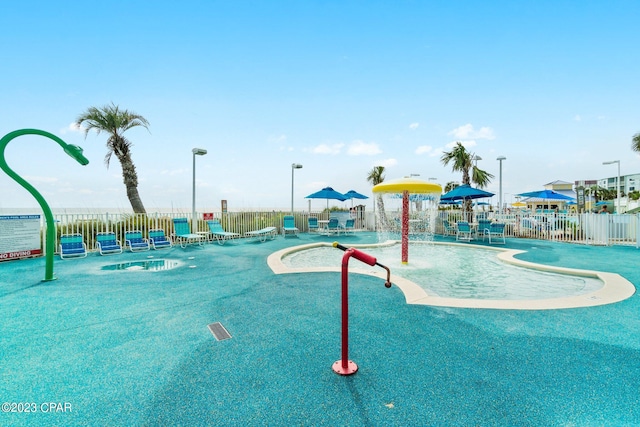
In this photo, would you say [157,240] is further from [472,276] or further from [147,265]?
[472,276]

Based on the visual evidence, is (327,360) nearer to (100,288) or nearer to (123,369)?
→ (123,369)

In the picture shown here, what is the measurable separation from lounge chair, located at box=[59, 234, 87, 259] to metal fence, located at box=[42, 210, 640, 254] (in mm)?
943

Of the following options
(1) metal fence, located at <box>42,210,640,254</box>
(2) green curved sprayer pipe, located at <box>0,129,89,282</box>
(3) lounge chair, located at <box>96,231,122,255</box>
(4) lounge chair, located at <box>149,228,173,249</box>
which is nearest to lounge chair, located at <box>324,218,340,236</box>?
(1) metal fence, located at <box>42,210,640,254</box>

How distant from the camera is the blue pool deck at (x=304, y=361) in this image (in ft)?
6.65

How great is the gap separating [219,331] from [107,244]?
827 centimetres

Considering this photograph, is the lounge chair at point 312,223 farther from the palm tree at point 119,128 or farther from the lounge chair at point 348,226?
the palm tree at point 119,128

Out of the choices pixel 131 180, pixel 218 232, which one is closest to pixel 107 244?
pixel 218 232

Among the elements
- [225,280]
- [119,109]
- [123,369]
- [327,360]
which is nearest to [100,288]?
[225,280]

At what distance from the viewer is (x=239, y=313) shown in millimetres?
3947

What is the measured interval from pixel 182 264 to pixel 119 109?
12.4 meters

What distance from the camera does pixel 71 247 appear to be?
8562 mm

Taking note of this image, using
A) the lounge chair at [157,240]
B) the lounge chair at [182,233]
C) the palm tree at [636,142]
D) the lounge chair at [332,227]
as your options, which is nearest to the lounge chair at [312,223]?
the lounge chair at [332,227]

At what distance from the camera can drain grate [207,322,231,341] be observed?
3211mm

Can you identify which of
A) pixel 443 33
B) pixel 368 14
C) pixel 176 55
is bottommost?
pixel 176 55
